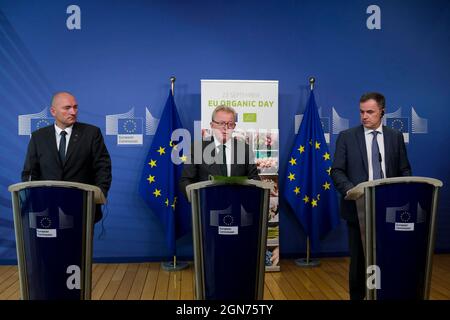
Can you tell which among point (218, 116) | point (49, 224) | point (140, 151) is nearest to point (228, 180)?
point (49, 224)

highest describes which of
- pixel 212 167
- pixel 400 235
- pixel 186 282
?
pixel 212 167

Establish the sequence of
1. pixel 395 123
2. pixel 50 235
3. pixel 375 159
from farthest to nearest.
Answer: pixel 395 123 < pixel 375 159 < pixel 50 235

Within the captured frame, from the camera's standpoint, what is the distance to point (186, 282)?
12.1 feet

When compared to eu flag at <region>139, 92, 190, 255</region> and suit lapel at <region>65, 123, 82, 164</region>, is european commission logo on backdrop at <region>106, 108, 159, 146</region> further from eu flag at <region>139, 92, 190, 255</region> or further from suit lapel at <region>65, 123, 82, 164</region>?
suit lapel at <region>65, 123, 82, 164</region>

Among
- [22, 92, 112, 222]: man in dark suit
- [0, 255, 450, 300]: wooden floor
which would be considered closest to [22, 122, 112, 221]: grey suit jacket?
[22, 92, 112, 222]: man in dark suit

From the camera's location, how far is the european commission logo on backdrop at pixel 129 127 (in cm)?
434

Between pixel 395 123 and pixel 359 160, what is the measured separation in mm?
2175

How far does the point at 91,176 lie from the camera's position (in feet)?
9.53

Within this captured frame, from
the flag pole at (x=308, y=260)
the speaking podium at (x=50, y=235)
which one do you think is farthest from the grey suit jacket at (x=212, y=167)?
the flag pole at (x=308, y=260)

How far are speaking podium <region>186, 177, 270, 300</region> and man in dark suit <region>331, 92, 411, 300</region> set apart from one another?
100cm

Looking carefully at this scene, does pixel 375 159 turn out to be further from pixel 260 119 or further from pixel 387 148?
pixel 260 119

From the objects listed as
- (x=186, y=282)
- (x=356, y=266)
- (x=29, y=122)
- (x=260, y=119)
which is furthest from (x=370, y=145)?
(x=29, y=122)

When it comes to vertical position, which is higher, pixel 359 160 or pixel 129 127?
pixel 129 127

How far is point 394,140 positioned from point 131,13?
10.1 feet
